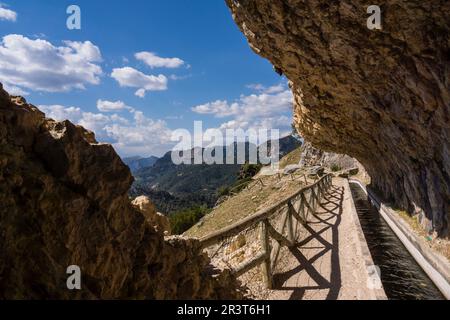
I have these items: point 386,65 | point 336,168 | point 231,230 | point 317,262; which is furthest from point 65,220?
point 336,168

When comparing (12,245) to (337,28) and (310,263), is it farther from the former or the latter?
(337,28)

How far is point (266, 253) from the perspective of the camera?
20.7 feet

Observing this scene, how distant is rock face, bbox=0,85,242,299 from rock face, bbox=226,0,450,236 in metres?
8.33

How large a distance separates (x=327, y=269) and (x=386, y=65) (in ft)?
22.4

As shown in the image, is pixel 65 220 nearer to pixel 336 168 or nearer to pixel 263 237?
pixel 263 237

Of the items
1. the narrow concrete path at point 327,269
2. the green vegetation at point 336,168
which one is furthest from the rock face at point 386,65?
the green vegetation at point 336,168

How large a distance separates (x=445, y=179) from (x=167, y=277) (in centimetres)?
956

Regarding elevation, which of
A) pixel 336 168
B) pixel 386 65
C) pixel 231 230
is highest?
pixel 386 65

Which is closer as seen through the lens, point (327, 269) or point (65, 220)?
point (65, 220)

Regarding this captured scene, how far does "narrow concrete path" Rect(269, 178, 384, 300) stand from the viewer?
6.18m

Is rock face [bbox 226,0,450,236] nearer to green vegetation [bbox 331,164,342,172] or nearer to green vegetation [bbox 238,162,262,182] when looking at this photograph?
green vegetation [bbox 331,164,342,172]

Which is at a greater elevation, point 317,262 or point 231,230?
point 231,230
